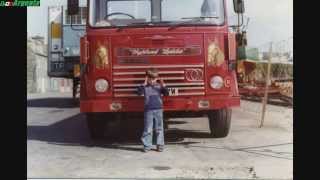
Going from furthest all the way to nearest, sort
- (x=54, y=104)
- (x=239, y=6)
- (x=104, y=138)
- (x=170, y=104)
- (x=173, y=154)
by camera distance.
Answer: (x=54, y=104)
(x=104, y=138)
(x=239, y=6)
(x=170, y=104)
(x=173, y=154)

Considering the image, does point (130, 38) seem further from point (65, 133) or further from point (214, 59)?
point (65, 133)

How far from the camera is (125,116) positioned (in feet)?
36.8

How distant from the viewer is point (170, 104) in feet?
34.9

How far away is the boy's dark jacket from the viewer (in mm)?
10352

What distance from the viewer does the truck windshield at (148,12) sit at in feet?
35.6

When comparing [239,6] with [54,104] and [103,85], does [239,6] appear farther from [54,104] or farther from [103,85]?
[54,104]

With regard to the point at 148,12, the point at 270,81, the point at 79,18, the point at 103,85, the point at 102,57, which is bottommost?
the point at 270,81

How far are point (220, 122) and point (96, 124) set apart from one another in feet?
7.49

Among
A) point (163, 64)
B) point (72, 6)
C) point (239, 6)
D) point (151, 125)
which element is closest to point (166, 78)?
point (163, 64)

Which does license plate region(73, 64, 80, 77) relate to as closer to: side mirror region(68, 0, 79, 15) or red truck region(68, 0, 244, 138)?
side mirror region(68, 0, 79, 15)

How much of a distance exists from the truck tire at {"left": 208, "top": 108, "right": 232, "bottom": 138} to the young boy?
4.47 feet

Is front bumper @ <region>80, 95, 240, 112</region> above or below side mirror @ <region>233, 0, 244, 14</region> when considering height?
below

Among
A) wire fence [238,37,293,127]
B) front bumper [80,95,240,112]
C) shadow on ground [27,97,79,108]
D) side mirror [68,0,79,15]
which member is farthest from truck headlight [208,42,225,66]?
shadow on ground [27,97,79,108]

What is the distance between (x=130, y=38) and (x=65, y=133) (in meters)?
3.73
